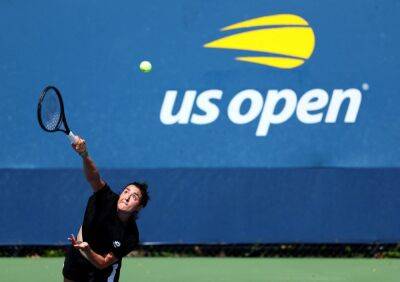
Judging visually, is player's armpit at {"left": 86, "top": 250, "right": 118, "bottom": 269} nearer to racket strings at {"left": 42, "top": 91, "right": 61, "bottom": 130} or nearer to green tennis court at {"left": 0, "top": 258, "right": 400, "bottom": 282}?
racket strings at {"left": 42, "top": 91, "right": 61, "bottom": 130}

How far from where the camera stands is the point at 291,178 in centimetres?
1036

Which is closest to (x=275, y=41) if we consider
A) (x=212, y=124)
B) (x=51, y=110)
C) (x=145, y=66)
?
(x=212, y=124)

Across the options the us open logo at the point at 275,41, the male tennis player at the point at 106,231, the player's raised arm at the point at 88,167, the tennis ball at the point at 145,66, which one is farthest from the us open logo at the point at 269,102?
the player's raised arm at the point at 88,167

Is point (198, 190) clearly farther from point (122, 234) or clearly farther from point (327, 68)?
point (122, 234)

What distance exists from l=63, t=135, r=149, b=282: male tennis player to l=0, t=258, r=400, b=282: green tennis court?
7.85ft

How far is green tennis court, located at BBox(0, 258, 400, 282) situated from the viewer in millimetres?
8766

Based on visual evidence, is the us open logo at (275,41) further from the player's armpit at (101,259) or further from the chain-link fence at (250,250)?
the player's armpit at (101,259)

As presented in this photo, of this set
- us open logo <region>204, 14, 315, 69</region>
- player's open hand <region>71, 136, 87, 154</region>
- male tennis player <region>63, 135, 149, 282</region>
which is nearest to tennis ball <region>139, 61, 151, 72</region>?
us open logo <region>204, 14, 315, 69</region>

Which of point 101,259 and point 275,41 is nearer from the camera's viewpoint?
point 101,259

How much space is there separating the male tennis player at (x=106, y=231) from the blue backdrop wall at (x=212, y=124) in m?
4.10

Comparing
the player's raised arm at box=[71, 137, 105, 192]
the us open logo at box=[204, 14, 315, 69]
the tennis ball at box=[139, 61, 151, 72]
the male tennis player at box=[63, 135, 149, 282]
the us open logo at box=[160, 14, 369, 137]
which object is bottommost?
the male tennis player at box=[63, 135, 149, 282]

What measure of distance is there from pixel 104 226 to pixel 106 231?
0.11 feet

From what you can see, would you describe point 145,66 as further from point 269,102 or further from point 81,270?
point 81,270

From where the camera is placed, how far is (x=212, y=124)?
34.2ft
